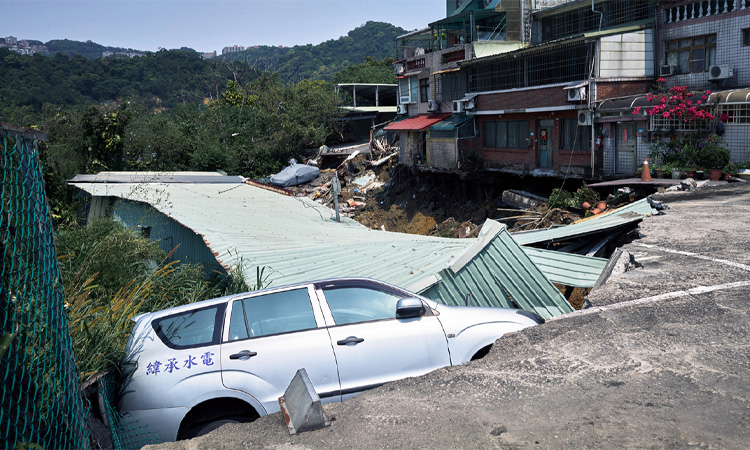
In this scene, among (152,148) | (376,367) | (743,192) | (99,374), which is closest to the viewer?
(99,374)

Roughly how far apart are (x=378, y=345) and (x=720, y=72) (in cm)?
1935

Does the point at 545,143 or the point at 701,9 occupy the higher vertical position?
the point at 701,9

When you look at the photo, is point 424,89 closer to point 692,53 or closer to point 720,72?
point 692,53

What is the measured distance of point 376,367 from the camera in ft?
15.8

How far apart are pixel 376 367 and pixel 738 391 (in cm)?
253

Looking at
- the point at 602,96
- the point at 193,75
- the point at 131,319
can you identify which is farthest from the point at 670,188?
the point at 193,75

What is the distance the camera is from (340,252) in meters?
9.24

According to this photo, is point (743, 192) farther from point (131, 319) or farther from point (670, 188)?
point (131, 319)

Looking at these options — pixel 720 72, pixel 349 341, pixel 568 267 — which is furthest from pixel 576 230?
pixel 720 72

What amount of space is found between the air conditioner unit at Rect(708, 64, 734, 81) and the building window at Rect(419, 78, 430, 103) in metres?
17.1

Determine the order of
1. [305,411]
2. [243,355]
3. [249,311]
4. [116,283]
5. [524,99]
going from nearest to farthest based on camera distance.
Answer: [305,411] → [243,355] → [249,311] → [116,283] → [524,99]

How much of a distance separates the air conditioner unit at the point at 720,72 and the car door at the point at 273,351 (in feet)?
63.3

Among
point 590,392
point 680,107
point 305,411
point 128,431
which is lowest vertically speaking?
point 128,431

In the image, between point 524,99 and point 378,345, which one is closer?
point 378,345
